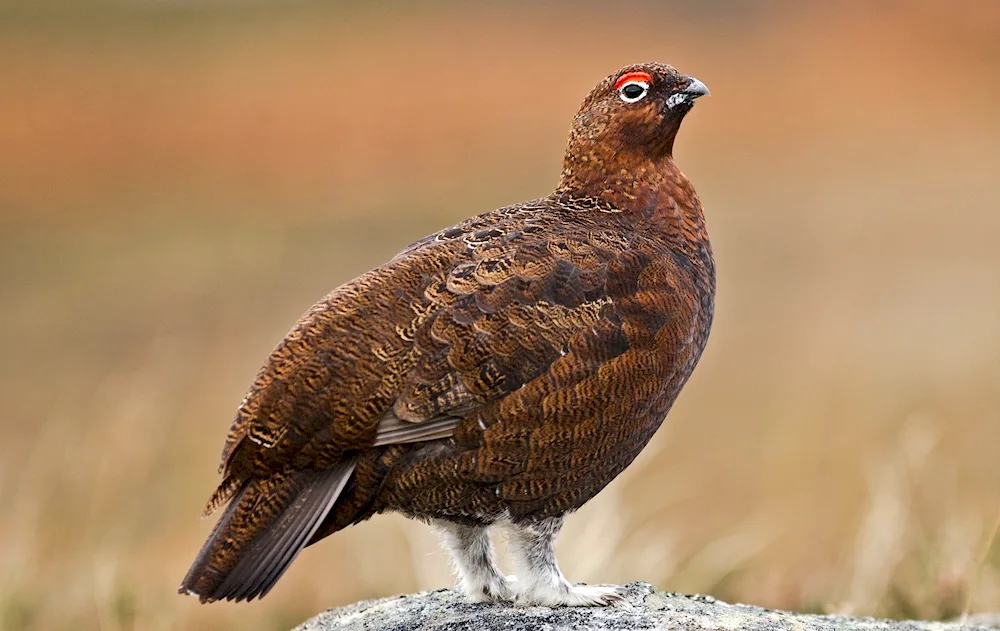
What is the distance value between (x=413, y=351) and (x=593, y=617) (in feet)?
3.50

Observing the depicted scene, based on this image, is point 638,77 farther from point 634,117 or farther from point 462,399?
point 462,399

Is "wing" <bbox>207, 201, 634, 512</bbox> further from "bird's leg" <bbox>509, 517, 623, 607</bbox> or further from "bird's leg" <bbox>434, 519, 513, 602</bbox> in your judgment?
"bird's leg" <bbox>434, 519, 513, 602</bbox>

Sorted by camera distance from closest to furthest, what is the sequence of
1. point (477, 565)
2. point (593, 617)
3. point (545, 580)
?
point (593, 617) → point (545, 580) → point (477, 565)

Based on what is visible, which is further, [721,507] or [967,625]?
[721,507]

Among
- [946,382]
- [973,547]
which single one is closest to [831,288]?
[946,382]

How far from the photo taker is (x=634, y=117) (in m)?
5.04

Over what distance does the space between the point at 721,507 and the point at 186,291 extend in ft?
21.4

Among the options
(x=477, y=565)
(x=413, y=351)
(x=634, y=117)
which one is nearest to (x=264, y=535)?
(x=413, y=351)

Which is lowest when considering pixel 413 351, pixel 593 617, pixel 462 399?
pixel 593 617

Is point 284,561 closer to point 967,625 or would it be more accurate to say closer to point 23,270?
point 967,625

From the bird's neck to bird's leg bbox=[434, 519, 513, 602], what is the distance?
1.29 metres

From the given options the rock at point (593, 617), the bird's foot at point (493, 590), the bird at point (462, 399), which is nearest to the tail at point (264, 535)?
the bird at point (462, 399)

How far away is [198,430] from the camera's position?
383 inches

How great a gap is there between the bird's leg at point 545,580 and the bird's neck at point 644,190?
1160 millimetres
